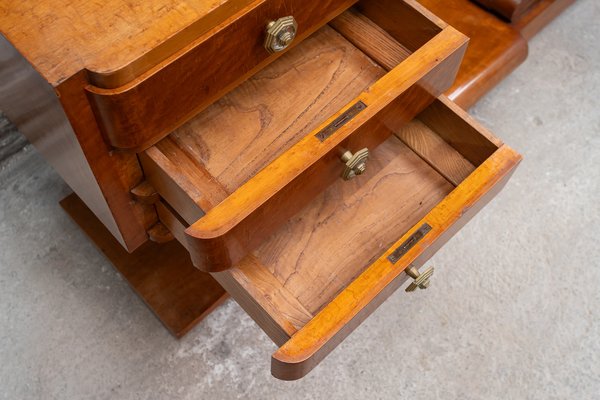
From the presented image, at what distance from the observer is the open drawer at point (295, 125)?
2.26 feet

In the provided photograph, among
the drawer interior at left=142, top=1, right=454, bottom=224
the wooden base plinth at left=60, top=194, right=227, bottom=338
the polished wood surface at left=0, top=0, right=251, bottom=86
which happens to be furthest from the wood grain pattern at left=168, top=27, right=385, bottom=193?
the wooden base plinth at left=60, top=194, right=227, bottom=338

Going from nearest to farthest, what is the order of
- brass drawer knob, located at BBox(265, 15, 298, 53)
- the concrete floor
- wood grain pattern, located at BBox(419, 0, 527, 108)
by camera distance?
brass drawer knob, located at BBox(265, 15, 298, 53) < the concrete floor < wood grain pattern, located at BBox(419, 0, 527, 108)

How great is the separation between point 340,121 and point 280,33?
0.11m

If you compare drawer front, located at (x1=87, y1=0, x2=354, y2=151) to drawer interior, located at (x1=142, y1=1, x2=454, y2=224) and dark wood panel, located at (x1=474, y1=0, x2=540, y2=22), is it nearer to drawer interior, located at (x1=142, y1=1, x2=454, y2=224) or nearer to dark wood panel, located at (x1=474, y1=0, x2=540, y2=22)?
drawer interior, located at (x1=142, y1=1, x2=454, y2=224)

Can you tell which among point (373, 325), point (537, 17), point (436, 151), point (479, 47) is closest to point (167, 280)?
point (373, 325)

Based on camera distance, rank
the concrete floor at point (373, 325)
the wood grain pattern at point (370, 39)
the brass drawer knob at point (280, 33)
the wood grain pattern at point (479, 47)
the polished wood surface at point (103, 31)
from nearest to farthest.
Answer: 1. the polished wood surface at point (103, 31)
2. the brass drawer knob at point (280, 33)
3. the wood grain pattern at point (370, 39)
4. the concrete floor at point (373, 325)
5. the wood grain pattern at point (479, 47)

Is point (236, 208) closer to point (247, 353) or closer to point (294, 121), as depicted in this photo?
point (294, 121)

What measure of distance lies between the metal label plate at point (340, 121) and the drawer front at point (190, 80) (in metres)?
0.12

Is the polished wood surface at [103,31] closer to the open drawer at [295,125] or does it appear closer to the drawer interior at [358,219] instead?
the open drawer at [295,125]

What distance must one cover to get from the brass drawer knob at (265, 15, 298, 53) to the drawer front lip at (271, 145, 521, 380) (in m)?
0.24

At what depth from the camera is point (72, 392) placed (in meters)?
1.08

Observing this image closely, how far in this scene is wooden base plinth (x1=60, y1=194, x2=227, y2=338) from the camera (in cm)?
111

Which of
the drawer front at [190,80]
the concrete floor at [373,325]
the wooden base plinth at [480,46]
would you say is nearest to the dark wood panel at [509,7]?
the wooden base plinth at [480,46]

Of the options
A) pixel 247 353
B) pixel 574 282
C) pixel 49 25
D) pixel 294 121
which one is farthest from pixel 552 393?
pixel 49 25
